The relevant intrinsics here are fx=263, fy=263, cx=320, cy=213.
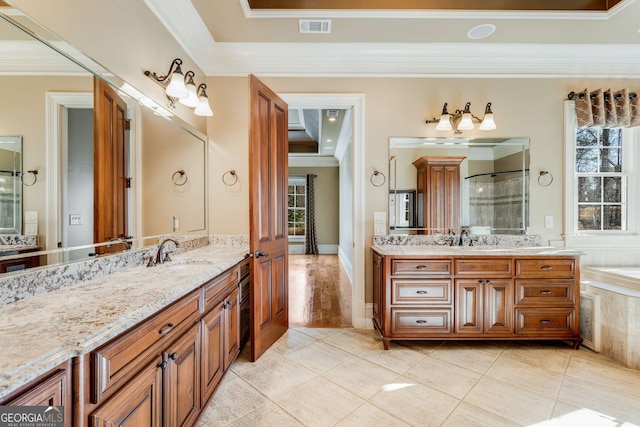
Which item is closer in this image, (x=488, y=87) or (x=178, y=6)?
(x=178, y=6)

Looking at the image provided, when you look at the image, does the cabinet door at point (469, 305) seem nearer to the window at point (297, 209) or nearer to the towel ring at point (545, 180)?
the towel ring at point (545, 180)

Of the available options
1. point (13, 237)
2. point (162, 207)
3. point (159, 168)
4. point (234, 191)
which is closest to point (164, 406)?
point (13, 237)

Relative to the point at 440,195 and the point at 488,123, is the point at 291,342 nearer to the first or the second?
the point at 440,195

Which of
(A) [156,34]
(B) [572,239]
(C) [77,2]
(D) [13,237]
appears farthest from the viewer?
(B) [572,239]

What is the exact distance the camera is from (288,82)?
2.81m

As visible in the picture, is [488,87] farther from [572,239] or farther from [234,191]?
[234,191]

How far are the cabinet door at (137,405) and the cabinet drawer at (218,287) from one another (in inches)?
18.9

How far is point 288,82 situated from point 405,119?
132 cm

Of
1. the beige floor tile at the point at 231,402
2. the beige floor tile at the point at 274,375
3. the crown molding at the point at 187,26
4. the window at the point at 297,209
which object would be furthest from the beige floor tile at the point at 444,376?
the window at the point at 297,209

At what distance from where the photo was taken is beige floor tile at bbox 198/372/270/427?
158 cm

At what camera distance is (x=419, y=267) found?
7.55 feet

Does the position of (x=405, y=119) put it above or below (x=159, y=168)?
above

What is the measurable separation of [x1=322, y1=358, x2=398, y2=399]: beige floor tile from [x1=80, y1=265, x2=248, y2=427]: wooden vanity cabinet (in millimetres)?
822

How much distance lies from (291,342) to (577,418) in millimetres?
2036
